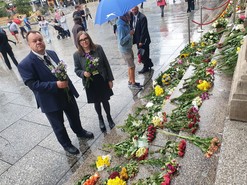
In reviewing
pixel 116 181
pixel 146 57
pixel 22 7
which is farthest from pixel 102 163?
pixel 22 7

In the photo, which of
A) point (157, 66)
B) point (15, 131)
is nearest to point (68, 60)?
point (157, 66)

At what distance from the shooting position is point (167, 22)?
1212 centimetres

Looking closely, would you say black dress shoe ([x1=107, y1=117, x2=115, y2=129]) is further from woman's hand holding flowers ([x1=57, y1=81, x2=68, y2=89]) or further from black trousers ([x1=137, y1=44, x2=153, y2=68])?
black trousers ([x1=137, y1=44, x2=153, y2=68])

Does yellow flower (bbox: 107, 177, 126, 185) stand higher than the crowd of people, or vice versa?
the crowd of people

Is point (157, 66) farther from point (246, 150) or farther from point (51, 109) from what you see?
point (246, 150)

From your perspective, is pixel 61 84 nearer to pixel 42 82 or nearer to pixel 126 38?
pixel 42 82

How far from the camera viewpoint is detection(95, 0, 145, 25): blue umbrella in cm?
421

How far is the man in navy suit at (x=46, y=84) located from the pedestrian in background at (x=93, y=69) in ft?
1.07

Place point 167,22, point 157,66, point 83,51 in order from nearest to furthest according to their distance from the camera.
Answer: point 83,51, point 157,66, point 167,22

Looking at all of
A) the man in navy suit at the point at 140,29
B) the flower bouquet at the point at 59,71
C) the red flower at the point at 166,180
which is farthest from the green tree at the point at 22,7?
the red flower at the point at 166,180

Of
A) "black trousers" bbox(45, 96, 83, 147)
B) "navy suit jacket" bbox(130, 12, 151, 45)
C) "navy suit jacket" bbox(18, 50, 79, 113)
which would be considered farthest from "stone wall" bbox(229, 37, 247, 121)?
"navy suit jacket" bbox(130, 12, 151, 45)

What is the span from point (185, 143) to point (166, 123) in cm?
65

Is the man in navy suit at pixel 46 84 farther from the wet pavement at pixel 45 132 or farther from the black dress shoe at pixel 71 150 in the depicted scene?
the wet pavement at pixel 45 132

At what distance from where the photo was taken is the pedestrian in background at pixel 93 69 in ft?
11.6
